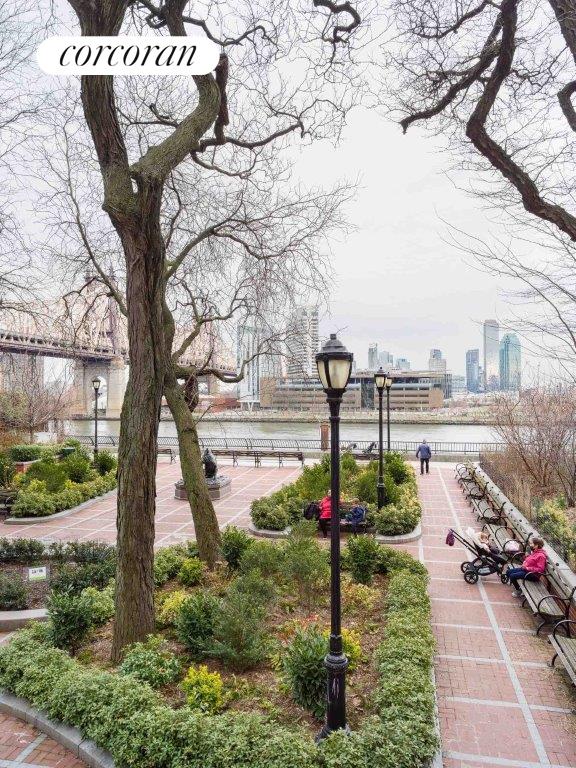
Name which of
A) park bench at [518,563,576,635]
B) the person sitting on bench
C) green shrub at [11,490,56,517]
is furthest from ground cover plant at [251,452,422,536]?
green shrub at [11,490,56,517]

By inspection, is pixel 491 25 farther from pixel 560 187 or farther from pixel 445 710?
pixel 445 710

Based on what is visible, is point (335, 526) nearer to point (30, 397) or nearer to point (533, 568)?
point (533, 568)

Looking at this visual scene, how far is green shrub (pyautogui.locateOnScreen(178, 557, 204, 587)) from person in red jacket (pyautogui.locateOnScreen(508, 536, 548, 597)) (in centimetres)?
472

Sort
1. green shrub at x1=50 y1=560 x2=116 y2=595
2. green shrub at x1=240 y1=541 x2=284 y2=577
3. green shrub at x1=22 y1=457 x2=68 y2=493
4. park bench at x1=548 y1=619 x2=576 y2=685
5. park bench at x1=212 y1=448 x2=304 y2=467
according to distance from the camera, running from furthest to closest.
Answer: park bench at x1=212 y1=448 x2=304 y2=467 < green shrub at x1=22 y1=457 x2=68 y2=493 < green shrub at x1=240 y1=541 x2=284 y2=577 < green shrub at x1=50 y1=560 x2=116 y2=595 < park bench at x1=548 y1=619 x2=576 y2=685

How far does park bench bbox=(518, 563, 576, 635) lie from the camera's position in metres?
6.81

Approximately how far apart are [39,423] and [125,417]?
27.7m

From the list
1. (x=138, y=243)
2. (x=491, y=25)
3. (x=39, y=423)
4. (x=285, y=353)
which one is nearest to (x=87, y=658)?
(x=138, y=243)

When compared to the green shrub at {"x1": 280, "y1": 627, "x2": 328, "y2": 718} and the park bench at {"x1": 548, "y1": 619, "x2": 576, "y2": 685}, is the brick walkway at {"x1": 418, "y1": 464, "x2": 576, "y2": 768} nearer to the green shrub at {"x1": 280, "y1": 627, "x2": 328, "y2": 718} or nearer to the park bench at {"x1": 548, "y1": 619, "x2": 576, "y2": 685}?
the park bench at {"x1": 548, "y1": 619, "x2": 576, "y2": 685}

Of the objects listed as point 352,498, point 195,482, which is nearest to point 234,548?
point 195,482

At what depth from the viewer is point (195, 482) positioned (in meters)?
9.05

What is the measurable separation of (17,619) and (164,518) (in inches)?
260

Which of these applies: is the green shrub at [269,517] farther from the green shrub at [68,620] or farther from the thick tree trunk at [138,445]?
the thick tree trunk at [138,445]

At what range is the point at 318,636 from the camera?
527 centimetres

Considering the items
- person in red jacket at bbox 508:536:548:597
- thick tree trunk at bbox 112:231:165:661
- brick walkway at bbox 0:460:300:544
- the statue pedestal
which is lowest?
brick walkway at bbox 0:460:300:544
